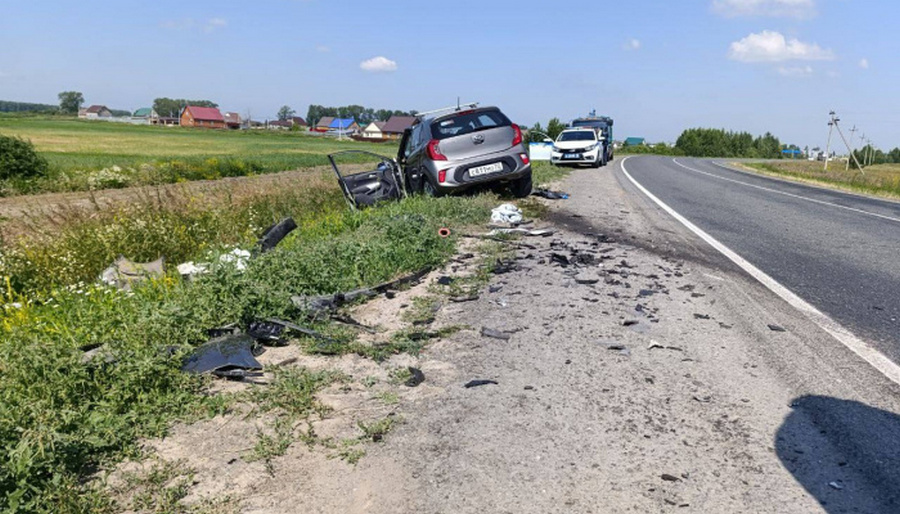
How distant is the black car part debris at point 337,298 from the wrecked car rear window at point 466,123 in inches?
226

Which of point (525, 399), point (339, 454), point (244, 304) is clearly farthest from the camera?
point (244, 304)

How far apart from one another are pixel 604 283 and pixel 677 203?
27.7 feet

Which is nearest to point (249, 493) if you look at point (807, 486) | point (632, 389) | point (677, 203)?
point (632, 389)

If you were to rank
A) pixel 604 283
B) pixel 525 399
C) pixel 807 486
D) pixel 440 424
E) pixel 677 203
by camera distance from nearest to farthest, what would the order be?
1. pixel 807 486
2. pixel 440 424
3. pixel 525 399
4. pixel 604 283
5. pixel 677 203

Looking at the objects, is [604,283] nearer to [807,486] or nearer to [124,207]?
[807,486]

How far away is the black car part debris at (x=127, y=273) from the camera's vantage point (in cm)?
658

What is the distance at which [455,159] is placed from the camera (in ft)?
35.8

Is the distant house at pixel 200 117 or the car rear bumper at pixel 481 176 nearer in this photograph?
the car rear bumper at pixel 481 176

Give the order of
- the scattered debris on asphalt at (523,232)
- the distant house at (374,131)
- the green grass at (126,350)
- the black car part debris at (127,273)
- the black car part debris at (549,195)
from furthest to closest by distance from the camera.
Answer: the distant house at (374,131)
the black car part debris at (549,195)
the scattered debris on asphalt at (523,232)
the black car part debris at (127,273)
the green grass at (126,350)

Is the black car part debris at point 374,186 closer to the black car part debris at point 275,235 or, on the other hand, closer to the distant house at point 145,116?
the black car part debris at point 275,235

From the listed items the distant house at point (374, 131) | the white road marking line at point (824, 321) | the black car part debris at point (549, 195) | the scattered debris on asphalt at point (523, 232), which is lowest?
the white road marking line at point (824, 321)

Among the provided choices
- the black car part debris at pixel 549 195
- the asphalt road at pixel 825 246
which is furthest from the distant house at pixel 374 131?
the black car part debris at pixel 549 195

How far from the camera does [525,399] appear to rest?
3250 mm

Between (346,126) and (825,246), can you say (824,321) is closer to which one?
(825,246)
